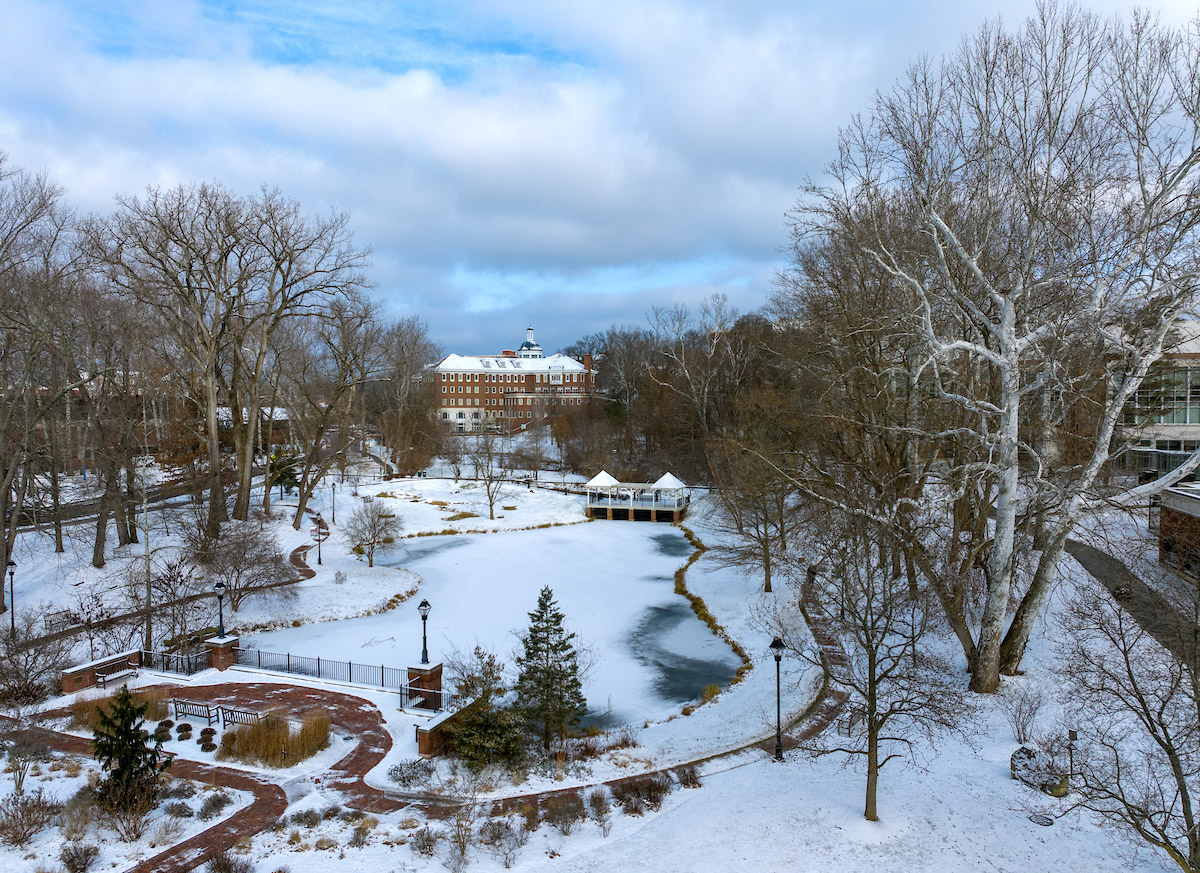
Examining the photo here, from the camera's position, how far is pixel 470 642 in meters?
20.8

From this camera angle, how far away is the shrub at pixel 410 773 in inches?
457

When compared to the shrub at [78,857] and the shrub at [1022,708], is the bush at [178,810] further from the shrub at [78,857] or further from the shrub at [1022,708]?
the shrub at [1022,708]

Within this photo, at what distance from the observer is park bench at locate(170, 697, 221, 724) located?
13916mm

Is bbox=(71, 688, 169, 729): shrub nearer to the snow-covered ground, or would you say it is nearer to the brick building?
the snow-covered ground

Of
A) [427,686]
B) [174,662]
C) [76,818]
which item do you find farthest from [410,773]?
[174,662]

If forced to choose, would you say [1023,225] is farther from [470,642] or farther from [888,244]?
[470,642]

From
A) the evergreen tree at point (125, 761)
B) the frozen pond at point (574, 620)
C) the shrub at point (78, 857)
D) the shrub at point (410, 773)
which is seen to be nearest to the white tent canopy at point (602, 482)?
the frozen pond at point (574, 620)

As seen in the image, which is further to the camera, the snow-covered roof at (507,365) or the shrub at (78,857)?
the snow-covered roof at (507,365)

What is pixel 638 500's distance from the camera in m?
45.7

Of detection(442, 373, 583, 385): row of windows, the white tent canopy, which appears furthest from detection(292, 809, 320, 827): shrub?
detection(442, 373, 583, 385): row of windows

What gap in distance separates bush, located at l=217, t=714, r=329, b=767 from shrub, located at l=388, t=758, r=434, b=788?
1.71 metres

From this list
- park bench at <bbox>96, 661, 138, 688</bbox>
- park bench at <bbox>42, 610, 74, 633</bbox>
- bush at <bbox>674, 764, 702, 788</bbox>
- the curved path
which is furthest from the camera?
park bench at <bbox>42, 610, 74, 633</bbox>

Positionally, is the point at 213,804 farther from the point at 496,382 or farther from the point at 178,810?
the point at 496,382

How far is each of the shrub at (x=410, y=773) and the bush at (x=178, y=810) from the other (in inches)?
116
